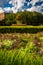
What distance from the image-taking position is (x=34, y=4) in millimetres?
44906

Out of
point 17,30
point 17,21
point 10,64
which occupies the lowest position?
point 17,21

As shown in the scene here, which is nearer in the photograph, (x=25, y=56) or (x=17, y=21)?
(x=25, y=56)

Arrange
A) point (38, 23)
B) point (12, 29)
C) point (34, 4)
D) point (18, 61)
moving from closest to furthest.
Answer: point (18, 61), point (12, 29), point (38, 23), point (34, 4)

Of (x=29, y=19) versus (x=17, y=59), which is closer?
(x=17, y=59)

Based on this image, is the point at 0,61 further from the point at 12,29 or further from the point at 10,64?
the point at 12,29

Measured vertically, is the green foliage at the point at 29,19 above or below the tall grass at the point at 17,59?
below

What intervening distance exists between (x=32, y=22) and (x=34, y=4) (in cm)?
651

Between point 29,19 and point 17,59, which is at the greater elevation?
point 17,59

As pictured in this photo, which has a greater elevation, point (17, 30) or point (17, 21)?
point (17, 30)

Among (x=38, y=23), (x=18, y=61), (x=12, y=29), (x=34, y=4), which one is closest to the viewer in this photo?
(x=18, y=61)

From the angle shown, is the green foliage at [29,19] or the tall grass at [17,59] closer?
the tall grass at [17,59]

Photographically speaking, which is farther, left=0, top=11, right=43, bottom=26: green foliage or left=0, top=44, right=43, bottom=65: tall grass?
left=0, top=11, right=43, bottom=26: green foliage

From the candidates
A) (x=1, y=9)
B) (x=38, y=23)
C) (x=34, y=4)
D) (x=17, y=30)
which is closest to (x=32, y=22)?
(x=38, y=23)

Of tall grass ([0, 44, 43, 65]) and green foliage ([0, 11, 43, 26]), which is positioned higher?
tall grass ([0, 44, 43, 65])
